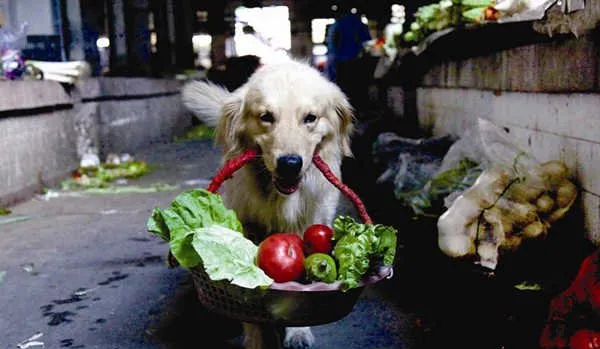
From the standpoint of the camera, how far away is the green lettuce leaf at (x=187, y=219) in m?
2.58

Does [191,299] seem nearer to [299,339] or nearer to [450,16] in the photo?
[299,339]

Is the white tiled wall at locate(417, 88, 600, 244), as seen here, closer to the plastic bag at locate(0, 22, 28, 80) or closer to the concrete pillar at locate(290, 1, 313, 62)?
the plastic bag at locate(0, 22, 28, 80)

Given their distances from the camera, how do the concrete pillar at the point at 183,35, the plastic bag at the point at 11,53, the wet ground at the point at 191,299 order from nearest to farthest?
the wet ground at the point at 191,299 → the plastic bag at the point at 11,53 → the concrete pillar at the point at 183,35

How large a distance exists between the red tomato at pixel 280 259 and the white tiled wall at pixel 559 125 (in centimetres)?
195

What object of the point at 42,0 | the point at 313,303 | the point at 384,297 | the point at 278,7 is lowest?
the point at 384,297

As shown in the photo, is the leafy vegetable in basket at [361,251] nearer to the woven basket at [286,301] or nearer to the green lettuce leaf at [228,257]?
Result: the woven basket at [286,301]

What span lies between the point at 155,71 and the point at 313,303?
46.3 ft

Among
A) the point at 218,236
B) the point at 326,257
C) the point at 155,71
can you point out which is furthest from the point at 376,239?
the point at 155,71

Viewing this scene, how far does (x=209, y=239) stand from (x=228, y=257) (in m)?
0.13

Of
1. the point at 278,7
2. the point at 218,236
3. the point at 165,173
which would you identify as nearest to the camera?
the point at 218,236

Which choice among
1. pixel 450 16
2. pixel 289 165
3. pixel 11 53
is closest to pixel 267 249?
pixel 289 165

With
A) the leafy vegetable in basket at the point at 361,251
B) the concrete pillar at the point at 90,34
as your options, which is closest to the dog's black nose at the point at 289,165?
the leafy vegetable in basket at the point at 361,251

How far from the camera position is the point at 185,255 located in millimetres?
2572

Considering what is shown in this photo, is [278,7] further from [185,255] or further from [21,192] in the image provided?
[185,255]
